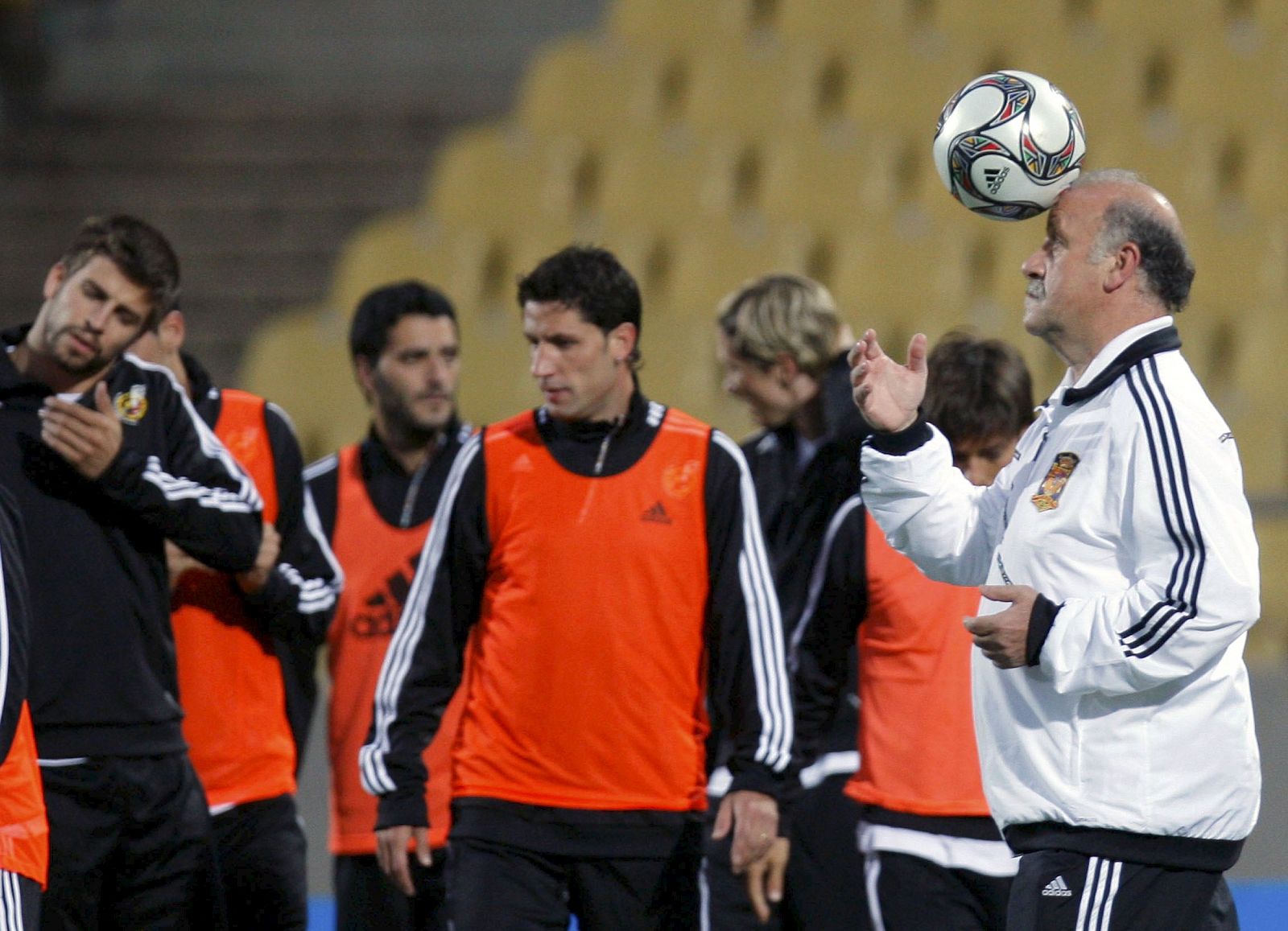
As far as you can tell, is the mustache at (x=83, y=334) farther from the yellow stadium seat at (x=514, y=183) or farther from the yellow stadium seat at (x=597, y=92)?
the yellow stadium seat at (x=597, y=92)

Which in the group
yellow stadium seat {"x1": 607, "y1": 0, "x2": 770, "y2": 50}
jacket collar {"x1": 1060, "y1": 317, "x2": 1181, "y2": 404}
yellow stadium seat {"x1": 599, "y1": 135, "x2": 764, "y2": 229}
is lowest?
jacket collar {"x1": 1060, "y1": 317, "x2": 1181, "y2": 404}

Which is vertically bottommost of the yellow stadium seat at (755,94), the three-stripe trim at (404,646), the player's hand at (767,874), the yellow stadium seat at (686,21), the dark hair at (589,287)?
the player's hand at (767,874)

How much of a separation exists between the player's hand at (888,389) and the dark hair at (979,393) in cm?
77

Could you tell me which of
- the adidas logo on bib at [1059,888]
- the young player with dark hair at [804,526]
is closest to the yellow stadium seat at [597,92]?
the young player with dark hair at [804,526]

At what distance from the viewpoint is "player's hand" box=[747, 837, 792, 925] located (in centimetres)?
371

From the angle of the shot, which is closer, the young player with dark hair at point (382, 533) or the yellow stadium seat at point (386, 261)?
the young player with dark hair at point (382, 533)

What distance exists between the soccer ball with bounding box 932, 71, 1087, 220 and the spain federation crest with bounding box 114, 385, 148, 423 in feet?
5.56

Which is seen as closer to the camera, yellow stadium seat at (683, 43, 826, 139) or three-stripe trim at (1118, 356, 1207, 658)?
three-stripe trim at (1118, 356, 1207, 658)

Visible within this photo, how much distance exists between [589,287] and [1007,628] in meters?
1.47

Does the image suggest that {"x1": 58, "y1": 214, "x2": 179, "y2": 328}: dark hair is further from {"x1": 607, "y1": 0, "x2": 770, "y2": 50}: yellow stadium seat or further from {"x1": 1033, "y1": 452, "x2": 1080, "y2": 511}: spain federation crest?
{"x1": 607, "y1": 0, "x2": 770, "y2": 50}: yellow stadium seat

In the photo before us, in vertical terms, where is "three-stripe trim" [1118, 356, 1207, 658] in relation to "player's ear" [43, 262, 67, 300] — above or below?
below

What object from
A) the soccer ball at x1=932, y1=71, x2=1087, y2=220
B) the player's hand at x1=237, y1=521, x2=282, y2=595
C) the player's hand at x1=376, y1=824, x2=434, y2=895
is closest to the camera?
the soccer ball at x1=932, y1=71, x2=1087, y2=220

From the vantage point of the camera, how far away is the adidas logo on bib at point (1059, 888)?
2803 millimetres

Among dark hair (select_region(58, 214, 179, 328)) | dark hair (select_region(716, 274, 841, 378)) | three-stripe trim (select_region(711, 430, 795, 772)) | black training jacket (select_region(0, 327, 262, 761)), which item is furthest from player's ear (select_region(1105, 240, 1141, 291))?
dark hair (select_region(58, 214, 179, 328))
